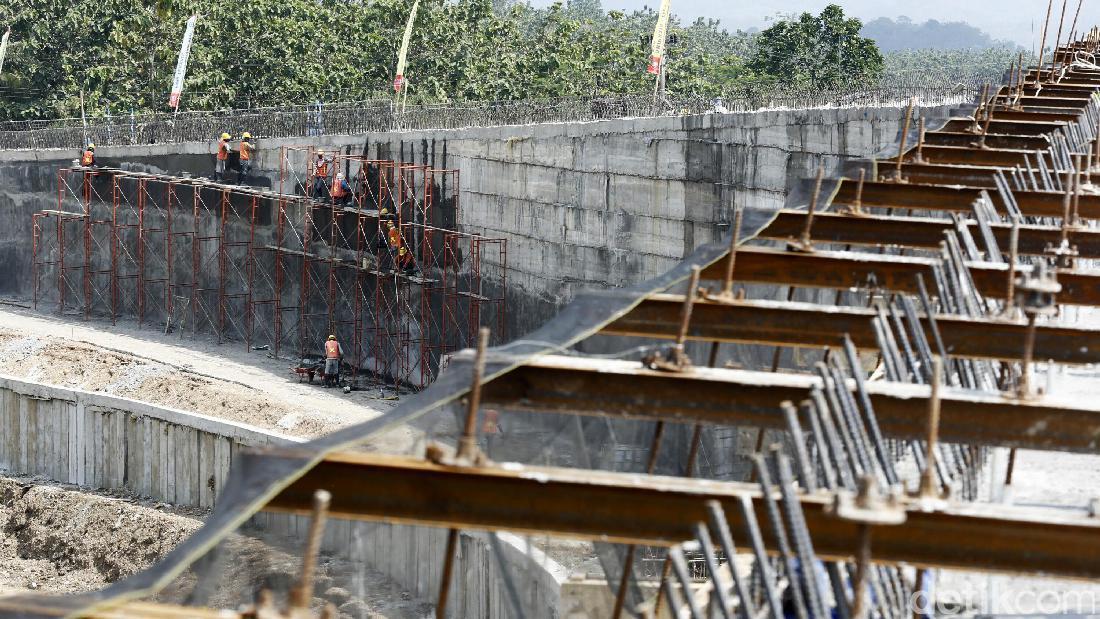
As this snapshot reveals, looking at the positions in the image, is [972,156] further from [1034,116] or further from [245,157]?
[245,157]

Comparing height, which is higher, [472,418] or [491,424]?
[472,418]

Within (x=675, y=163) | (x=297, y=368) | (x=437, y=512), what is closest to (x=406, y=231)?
(x=297, y=368)

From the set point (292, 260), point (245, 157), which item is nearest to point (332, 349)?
point (292, 260)

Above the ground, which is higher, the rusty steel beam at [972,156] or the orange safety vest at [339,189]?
the rusty steel beam at [972,156]

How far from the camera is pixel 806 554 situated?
7074mm

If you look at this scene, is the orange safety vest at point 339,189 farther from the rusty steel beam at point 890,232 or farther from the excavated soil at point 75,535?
the rusty steel beam at point 890,232

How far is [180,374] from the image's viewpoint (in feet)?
139

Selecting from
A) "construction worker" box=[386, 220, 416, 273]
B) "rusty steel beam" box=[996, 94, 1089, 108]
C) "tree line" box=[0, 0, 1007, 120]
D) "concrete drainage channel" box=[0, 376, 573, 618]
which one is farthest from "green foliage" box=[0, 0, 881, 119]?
"rusty steel beam" box=[996, 94, 1089, 108]

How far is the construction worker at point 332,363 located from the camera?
41656 mm

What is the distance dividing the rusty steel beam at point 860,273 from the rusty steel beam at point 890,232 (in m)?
1.09

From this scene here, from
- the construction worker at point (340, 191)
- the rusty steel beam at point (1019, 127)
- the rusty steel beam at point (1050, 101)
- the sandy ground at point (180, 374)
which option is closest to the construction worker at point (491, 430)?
the rusty steel beam at point (1019, 127)

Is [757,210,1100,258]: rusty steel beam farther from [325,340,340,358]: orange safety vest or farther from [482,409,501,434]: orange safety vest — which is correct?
[325,340,340,358]: orange safety vest

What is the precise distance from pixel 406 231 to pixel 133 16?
2626 centimetres

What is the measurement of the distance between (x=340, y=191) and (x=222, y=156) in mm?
6484
